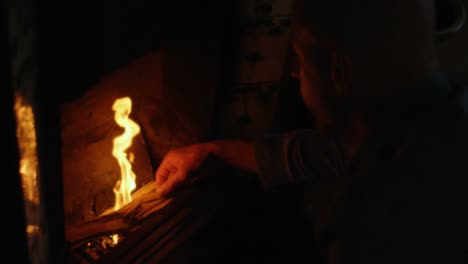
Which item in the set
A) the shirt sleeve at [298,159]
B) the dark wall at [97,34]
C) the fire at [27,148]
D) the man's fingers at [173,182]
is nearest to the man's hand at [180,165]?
the man's fingers at [173,182]

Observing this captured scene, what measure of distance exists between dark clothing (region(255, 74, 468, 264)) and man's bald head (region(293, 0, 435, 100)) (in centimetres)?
5

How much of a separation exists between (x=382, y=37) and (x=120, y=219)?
0.83 metres

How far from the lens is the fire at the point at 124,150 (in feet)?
4.51

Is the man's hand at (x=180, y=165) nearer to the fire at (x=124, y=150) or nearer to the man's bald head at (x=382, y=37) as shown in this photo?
the fire at (x=124, y=150)

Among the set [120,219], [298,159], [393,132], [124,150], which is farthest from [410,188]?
[124,150]

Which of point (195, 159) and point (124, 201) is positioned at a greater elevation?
point (195, 159)

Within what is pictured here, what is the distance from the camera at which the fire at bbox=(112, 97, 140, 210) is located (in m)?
1.38

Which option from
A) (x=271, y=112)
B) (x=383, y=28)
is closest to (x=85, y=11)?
(x=383, y=28)

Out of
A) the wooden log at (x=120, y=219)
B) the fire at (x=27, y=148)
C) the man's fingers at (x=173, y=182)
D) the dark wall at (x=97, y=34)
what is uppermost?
the dark wall at (x=97, y=34)

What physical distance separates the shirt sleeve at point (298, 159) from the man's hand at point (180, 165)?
19cm

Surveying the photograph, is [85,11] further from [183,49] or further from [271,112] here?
[271,112]

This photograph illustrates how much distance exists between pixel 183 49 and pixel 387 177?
78 cm

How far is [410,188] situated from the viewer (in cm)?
82

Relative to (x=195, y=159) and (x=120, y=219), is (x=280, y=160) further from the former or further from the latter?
(x=120, y=219)
